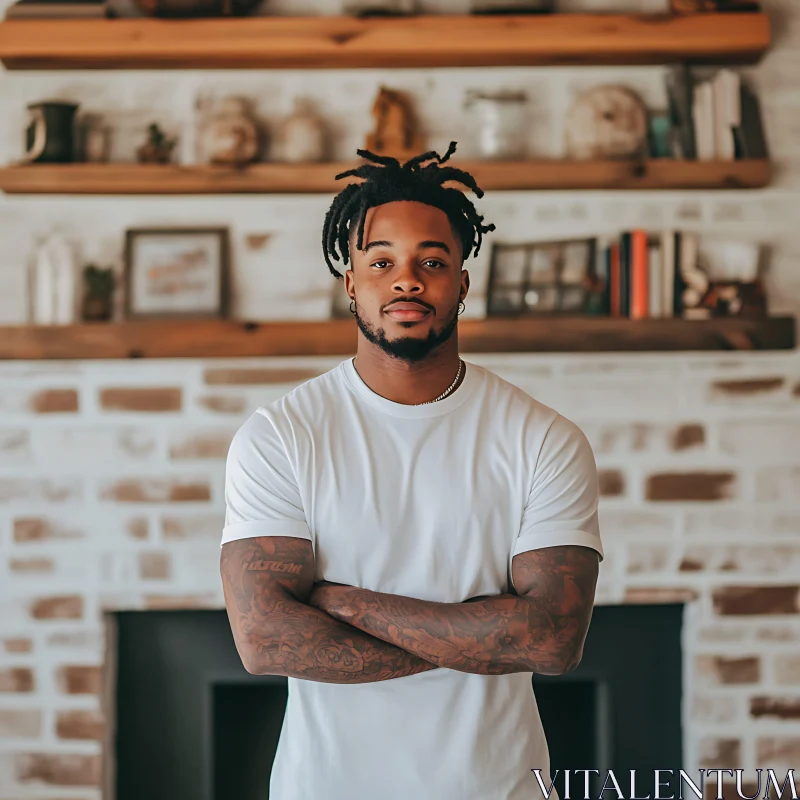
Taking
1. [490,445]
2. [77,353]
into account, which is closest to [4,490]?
[77,353]

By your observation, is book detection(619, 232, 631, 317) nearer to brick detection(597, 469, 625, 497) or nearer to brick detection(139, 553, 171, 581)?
brick detection(597, 469, 625, 497)

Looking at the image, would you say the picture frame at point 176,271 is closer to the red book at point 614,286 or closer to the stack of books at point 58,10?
the stack of books at point 58,10

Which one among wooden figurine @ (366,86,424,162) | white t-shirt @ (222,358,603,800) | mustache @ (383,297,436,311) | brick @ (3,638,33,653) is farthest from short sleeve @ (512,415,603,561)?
brick @ (3,638,33,653)

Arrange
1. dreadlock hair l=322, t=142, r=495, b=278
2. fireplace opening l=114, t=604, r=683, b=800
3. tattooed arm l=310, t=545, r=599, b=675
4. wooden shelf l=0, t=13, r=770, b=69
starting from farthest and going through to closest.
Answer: fireplace opening l=114, t=604, r=683, b=800 < wooden shelf l=0, t=13, r=770, b=69 < dreadlock hair l=322, t=142, r=495, b=278 < tattooed arm l=310, t=545, r=599, b=675

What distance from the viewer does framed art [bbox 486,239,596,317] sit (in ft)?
7.66

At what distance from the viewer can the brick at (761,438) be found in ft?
7.61

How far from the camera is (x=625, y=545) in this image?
2.32 metres

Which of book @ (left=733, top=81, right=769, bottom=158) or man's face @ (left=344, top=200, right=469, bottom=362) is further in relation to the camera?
book @ (left=733, top=81, right=769, bottom=158)

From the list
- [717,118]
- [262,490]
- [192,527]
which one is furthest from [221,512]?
[717,118]

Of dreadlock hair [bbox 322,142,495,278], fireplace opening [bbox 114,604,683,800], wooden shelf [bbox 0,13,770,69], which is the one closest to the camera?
dreadlock hair [bbox 322,142,495,278]

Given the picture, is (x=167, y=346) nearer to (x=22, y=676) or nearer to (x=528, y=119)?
(x=22, y=676)

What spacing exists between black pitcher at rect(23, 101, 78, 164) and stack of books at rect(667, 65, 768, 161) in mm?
1522

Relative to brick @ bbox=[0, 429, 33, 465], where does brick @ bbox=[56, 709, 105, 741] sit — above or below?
below

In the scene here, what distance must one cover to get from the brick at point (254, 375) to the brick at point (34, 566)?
0.61m
